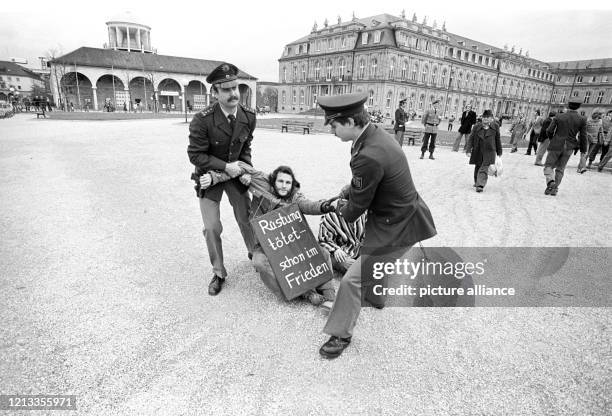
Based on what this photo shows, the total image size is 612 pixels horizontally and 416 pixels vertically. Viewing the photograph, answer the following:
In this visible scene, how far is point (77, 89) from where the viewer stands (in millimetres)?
56531

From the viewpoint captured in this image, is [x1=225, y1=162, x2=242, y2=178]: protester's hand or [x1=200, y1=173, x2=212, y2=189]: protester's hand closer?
[x1=200, y1=173, x2=212, y2=189]: protester's hand

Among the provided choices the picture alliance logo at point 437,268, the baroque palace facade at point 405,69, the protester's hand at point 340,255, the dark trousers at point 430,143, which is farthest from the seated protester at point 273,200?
the baroque palace facade at point 405,69

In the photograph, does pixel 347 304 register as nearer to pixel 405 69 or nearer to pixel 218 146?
pixel 218 146

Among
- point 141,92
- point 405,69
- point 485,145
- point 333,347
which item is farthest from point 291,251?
point 141,92

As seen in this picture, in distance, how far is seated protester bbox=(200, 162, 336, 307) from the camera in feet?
12.0

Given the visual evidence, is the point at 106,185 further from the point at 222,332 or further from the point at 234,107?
the point at 222,332

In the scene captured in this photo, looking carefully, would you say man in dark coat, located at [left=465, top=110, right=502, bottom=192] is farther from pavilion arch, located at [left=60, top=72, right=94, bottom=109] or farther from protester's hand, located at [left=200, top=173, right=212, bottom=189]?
pavilion arch, located at [left=60, top=72, right=94, bottom=109]

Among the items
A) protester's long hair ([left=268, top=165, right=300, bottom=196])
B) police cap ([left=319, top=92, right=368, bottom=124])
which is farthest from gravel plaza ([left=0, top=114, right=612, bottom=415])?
police cap ([left=319, top=92, right=368, bottom=124])

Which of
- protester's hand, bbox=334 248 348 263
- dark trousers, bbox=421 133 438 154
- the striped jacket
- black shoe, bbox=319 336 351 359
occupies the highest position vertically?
dark trousers, bbox=421 133 438 154

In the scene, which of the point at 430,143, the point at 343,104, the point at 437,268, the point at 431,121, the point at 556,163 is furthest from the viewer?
the point at 430,143

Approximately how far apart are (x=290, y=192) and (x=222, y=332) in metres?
1.61

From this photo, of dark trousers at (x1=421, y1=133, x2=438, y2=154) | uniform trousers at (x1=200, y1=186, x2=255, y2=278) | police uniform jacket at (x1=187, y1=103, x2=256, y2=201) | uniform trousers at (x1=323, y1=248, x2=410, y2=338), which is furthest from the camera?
dark trousers at (x1=421, y1=133, x2=438, y2=154)

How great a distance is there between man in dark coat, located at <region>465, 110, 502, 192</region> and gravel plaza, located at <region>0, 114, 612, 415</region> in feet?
8.18

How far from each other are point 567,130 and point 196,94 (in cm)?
6846
